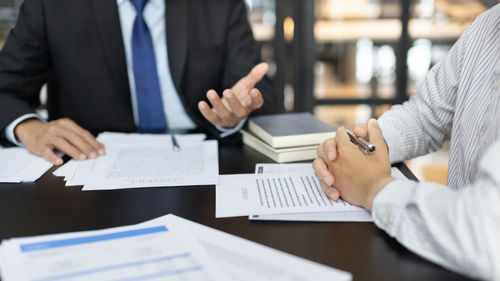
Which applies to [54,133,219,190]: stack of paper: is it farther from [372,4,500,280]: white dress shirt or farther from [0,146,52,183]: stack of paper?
[372,4,500,280]: white dress shirt

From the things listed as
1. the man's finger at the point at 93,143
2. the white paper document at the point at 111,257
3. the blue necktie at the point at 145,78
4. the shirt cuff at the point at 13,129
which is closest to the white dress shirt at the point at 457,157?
the white paper document at the point at 111,257

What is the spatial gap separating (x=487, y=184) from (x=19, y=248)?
62cm

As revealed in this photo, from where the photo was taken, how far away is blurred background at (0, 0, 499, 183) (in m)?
2.75

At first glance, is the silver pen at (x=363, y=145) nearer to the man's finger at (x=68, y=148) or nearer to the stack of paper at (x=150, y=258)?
the stack of paper at (x=150, y=258)

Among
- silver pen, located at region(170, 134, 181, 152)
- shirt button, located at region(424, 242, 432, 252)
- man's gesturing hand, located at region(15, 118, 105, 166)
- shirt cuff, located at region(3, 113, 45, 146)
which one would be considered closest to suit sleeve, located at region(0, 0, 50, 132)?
shirt cuff, located at region(3, 113, 45, 146)

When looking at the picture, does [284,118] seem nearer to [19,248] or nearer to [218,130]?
[218,130]

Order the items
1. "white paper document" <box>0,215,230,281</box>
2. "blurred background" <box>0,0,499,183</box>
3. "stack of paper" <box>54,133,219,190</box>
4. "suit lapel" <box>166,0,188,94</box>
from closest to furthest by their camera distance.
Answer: "white paper document" <box>0,215,230,281</box>, "stack of paper" <box>54,133,219,190</box>, "suit lapel" <box>166,0,188,94</box>, "blurred background" <box>0,0,499,183</box>

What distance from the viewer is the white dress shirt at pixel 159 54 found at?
56.5 inches

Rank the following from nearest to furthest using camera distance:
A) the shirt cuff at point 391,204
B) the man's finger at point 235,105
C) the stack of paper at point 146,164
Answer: the shirt cuff at point 391,204, the stack of paper at point 146,164, the man's finger at point 235,105

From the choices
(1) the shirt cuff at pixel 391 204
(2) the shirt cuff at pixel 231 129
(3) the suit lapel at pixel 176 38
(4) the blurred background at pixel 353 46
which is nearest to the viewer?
(1) the shirt cuff at pixel 391 204

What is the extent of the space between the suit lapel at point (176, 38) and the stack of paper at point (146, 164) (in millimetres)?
337

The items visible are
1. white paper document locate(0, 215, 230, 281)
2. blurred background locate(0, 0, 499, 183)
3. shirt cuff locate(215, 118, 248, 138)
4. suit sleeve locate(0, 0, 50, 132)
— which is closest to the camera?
white paper document locate(0, 215, 230, 281)

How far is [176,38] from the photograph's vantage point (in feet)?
4.74

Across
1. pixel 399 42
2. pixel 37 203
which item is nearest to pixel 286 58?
pixel 399 42
